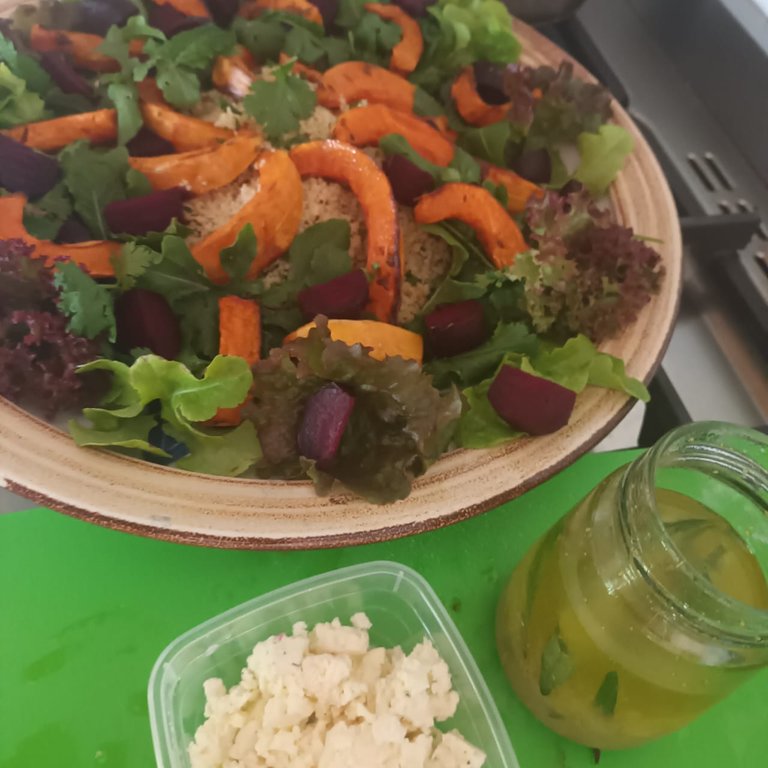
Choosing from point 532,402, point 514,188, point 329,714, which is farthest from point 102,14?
point 329,714

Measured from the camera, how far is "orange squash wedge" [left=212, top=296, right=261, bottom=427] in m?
0.94

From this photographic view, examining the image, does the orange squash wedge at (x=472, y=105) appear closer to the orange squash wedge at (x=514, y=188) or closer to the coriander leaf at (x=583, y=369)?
the orange squash wedge at (x=514, y=188)

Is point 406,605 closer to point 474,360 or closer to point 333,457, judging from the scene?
point 333,457

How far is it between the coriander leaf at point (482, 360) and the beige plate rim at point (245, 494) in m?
0.13

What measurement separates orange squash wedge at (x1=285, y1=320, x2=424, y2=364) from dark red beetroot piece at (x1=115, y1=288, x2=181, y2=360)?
0.14m

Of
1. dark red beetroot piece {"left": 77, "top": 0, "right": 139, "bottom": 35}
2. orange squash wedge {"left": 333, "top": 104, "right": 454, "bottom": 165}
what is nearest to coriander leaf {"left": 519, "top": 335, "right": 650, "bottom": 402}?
orange squash wedge {"left": 333, "top": 104, "right": 454, "bottom": 165}

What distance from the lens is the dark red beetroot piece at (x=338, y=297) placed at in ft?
3.11

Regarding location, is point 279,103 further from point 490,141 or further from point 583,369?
point 583,369

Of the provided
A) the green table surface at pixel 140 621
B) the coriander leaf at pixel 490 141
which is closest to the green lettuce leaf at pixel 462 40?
the coriander leaf at pixel 490 141

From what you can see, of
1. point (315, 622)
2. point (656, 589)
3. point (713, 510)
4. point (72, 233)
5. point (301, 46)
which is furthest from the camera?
point (301, 46)

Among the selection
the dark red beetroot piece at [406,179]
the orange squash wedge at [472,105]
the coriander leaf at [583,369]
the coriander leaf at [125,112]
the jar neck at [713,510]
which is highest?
the jar neck at [713,510]

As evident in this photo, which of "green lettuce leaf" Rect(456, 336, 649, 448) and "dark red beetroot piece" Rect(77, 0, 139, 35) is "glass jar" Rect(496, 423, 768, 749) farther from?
"dark red beetroot piece" Rect(77, 0, 139, 35)

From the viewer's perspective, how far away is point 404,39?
1.29 metres

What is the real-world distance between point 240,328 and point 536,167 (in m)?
0.57
